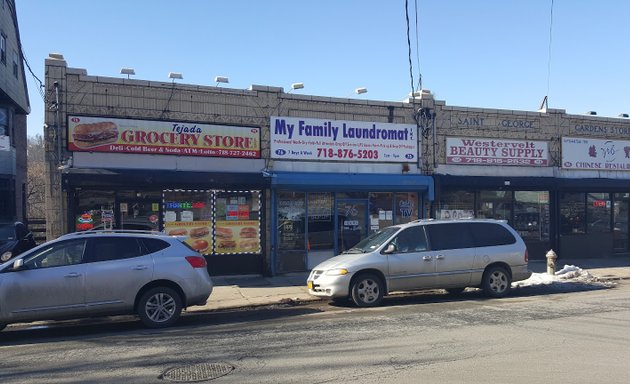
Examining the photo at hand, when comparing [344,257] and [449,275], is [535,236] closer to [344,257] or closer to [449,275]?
[449,275]

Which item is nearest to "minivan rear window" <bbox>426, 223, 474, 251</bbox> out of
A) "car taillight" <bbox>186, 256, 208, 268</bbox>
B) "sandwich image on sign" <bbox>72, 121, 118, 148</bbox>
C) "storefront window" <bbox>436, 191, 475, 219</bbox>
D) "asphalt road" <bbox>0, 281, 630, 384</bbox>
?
"asphalt road" <bbox>0, 281, 630, 384</bbox>

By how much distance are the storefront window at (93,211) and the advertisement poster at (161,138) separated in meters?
1.16

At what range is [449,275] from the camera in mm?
11586

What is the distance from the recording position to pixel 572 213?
63.9 feet

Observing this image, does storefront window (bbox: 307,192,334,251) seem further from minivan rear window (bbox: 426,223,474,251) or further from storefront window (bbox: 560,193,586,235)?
storefront window (bbox: 560,193,586,235)

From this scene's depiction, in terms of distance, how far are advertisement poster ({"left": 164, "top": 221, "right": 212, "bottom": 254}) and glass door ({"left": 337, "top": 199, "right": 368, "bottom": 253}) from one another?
3.94m

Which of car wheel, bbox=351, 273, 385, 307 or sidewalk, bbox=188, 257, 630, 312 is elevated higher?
car wheel, bbox=351, 273, 385, 307

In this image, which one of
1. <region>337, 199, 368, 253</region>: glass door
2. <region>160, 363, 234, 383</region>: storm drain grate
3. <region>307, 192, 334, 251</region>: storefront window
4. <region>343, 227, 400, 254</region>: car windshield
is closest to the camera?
<region>160, 363, 234, 383</region>: storm drain grate

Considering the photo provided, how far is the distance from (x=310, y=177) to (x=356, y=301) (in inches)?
211

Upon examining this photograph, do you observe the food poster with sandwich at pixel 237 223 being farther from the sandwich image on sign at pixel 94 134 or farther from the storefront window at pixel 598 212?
the storefront window at pixel 598 212

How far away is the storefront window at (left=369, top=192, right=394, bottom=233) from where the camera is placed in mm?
16875

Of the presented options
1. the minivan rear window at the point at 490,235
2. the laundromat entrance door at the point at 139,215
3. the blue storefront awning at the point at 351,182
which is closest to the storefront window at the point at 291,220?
the blue storefront awning at the point at 351,182

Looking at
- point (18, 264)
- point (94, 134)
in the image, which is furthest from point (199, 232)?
point (18, 264)

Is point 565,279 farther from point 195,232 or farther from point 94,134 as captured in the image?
point 94,134
